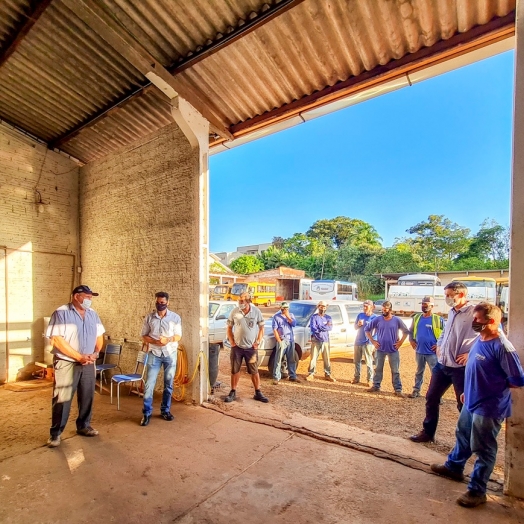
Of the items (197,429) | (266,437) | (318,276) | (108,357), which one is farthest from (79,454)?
(318,276)

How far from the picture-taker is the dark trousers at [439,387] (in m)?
3.34

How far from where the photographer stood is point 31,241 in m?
6.39

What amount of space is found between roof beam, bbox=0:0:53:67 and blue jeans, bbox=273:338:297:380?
6.06 metres

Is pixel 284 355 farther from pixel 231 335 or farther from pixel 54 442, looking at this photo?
pixel 54 442

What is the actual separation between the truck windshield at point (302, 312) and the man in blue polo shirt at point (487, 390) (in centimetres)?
490

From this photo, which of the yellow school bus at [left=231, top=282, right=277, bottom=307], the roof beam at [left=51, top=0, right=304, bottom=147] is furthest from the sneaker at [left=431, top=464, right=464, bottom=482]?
the yellow school bus at [left=231, top=282, right=277, bottom=307]

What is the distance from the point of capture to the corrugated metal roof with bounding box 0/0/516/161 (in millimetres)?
3342

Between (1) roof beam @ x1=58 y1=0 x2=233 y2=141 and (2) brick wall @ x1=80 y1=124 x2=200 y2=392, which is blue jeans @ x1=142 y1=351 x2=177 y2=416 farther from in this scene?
(1) roof beam @ x1=58 y1=0 x2=233 y2=141

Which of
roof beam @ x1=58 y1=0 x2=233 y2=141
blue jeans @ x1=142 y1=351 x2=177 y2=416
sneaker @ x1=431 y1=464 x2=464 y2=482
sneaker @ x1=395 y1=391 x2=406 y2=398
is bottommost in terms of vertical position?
sneaker @ x1=395 y1=391 x2=406 y2=398

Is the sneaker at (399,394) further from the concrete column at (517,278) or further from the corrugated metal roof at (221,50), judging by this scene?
the corrugated metal roof at (221,50)

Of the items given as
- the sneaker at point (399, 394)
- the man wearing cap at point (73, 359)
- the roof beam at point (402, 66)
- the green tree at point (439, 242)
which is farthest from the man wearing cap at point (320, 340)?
the green tree at point (439, 242)

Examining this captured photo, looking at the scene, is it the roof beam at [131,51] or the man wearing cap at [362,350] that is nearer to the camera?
the roof beam at [131,51]

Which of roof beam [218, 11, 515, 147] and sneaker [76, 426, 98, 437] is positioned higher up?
roof beam [218, 11, 515, 147]

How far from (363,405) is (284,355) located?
78.3 inches
